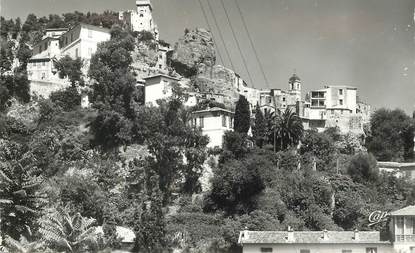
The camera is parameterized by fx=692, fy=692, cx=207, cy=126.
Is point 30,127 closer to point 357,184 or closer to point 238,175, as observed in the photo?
point 238,175

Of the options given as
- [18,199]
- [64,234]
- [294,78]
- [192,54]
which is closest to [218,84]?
[192,54]

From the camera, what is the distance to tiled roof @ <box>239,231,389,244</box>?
52.7 metres

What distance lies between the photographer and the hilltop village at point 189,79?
8919 cm

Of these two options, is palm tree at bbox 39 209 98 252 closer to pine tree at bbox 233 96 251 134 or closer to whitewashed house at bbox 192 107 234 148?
whitewashed house at bbox 192 107 234 148

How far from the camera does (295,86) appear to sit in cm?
10388

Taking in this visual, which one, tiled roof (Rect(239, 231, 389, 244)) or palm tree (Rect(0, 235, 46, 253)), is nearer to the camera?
palm tree (Rect(0, 235, 46, 253))

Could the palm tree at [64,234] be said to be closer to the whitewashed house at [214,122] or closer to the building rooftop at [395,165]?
the whitewashed house at [214,122]

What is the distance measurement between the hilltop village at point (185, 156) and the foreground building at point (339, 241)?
8 centimetres

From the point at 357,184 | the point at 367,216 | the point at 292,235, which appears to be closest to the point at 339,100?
the point at 357,184

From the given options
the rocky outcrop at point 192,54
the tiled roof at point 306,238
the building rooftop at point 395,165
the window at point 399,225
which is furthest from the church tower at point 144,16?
the window at point 399,225

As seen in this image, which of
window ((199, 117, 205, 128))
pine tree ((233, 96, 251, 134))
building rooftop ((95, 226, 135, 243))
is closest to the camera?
building rooftop ((95, 226, 135, 243))

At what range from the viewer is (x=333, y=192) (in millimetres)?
71375

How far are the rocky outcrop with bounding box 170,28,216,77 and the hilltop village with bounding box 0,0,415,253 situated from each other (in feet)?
0.66

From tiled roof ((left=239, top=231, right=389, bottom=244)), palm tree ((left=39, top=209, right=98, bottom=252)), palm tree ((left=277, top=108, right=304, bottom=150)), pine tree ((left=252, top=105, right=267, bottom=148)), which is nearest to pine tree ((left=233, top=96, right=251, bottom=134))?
pine tree ((left=252, top=105, right=267, bottom=148))
